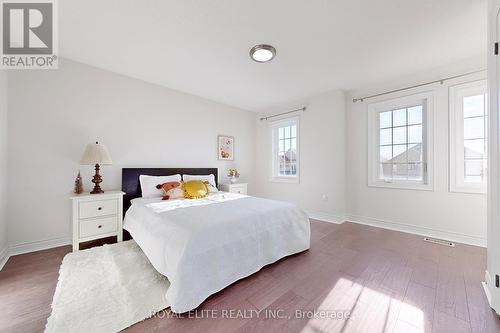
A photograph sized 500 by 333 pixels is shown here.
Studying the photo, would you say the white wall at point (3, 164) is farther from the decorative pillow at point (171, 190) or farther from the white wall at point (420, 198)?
the white wall at point (420, 198)

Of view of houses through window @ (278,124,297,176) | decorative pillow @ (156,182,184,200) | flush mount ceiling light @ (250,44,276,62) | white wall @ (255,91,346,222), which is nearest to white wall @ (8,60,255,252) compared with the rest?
decorative pillow @ (156,182,184,200)

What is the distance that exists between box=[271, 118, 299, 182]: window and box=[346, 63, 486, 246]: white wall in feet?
3.50

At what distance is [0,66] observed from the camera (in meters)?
2.15

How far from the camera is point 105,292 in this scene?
1.58 meters

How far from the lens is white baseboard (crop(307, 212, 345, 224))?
11.6 ft

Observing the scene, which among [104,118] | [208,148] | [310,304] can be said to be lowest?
[310,304]

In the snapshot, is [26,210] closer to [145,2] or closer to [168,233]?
[168,233]

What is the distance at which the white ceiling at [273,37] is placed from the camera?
68.7 inches

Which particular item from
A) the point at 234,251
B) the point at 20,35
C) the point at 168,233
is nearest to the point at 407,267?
the point at 234,251

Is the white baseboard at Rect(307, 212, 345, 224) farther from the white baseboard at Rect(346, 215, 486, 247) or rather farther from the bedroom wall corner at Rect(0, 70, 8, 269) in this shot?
the bedroom wall corner at Rect(0, 70, 8, 269)

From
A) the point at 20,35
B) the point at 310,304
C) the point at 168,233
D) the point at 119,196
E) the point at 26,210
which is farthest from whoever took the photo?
the point at 119,196

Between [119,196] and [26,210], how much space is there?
39.7 inches

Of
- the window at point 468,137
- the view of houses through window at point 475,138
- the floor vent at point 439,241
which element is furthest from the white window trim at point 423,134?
the floor vent at point 439,241

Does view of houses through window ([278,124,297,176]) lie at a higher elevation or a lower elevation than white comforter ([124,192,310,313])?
higher
